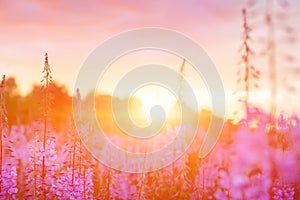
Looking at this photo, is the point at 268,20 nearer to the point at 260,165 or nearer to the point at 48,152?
the point at 260,165

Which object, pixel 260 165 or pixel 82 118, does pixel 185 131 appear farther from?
pixel 260 165

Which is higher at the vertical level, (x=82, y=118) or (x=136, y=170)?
(x=82, y=118)

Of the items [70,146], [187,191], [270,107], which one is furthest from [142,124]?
[270,107]

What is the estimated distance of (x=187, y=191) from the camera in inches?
477

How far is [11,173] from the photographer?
1088 centimetres

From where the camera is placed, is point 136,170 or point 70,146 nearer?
point 70,146

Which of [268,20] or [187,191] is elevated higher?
[268,20]

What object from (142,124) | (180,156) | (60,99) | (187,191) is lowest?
(187,191)

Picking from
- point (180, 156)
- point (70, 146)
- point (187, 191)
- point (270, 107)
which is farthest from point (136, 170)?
point (270, 107)

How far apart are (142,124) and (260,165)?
10.9m

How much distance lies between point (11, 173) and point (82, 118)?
2112 mm

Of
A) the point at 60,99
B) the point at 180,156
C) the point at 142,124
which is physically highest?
the point at 60,99

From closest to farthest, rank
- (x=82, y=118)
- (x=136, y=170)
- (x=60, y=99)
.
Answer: (x=82, y=118) < (x=136, y=170) < (x=60, y=99)

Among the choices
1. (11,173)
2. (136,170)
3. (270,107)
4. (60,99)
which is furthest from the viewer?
(60,99)
